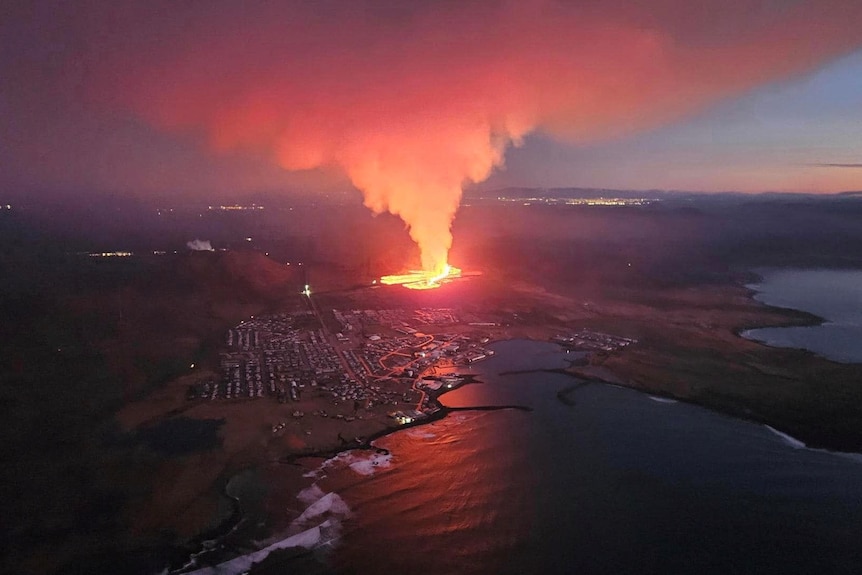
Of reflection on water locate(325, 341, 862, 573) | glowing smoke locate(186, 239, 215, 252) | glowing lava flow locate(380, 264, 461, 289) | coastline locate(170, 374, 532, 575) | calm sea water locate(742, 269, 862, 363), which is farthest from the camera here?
glowing smoke locate(186, 239, 215, 252)

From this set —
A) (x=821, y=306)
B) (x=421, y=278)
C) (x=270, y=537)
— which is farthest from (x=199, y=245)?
(x=821, y=306)

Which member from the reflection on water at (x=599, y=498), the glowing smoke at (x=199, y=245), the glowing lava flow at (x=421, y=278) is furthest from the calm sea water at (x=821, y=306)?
the glowing smoke at (x=199, y=245)

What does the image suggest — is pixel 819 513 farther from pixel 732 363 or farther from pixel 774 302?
pixel 774 302

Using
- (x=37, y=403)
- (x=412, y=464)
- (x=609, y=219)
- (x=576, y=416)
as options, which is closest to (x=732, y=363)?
(x=576, y=416)

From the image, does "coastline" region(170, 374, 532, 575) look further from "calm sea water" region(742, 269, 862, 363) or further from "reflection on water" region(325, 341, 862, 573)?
"calm sea water" region(742, 269, 862, 363)

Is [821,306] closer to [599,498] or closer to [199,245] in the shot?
[599,498]

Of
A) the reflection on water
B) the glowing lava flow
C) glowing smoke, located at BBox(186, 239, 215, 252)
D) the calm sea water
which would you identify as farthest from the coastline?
glowing smoke, located at BBox(186, 239, 215, 252)
